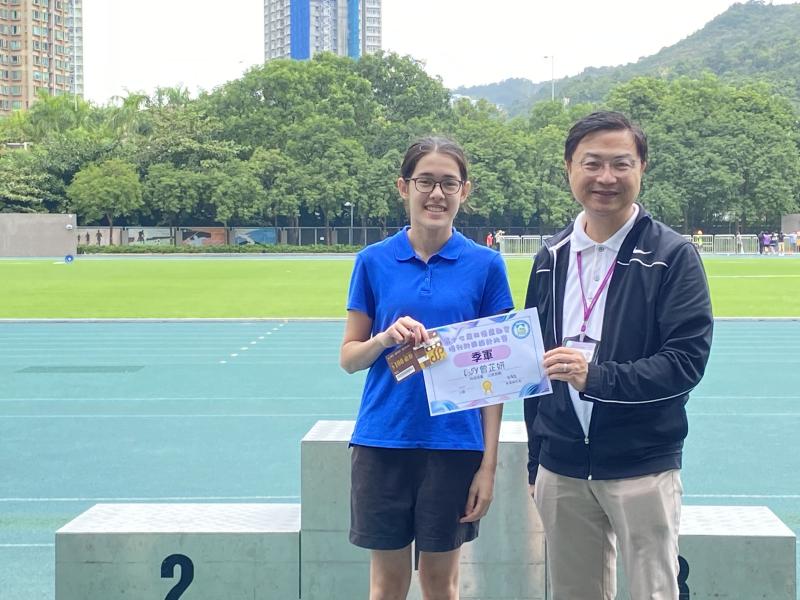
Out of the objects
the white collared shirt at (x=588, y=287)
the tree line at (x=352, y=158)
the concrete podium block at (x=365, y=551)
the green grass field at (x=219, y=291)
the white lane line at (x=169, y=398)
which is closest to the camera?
the white collared shirt at (x=588, y=287)

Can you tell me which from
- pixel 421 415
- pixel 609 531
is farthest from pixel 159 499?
pixel 609 531

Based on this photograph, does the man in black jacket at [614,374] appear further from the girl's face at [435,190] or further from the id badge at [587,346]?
the girl's face at [435,190]

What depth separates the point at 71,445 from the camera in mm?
7395

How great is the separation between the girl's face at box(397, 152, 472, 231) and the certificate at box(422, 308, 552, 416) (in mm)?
353

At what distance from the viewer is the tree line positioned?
2106 inches

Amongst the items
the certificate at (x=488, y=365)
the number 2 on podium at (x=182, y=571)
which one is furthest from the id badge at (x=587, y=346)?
the number 2 on podium at (x=182, y=571)

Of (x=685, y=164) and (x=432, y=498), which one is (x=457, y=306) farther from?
A: (x=685, y=164)

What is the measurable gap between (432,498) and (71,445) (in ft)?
16.8

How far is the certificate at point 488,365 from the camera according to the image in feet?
9.41

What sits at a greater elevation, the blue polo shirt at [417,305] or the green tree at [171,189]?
the green tree at [171,189]

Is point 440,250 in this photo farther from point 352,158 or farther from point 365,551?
point 352,158

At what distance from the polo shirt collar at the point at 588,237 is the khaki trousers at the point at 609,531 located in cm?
65

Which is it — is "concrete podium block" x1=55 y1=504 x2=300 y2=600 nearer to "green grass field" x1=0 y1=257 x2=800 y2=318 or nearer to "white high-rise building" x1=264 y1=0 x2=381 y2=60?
"green grass field" x1=0 y1=257 x2=800 y2=318

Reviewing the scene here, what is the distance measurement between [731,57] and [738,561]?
121 metres
